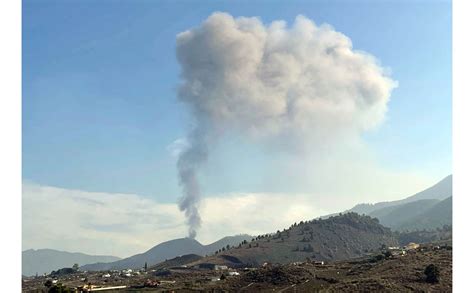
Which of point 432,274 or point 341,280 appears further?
point 341,280

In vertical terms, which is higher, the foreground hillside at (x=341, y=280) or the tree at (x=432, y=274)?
the tree at (x=432, y=274)

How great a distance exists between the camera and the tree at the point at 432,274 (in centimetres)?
11328

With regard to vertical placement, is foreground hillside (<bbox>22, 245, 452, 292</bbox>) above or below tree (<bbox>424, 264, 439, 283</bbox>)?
below

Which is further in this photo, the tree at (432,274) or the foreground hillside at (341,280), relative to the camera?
the tree at (432,274)

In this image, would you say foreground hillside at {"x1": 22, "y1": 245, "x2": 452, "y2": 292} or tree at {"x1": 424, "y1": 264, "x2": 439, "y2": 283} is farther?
tree at {"x1": 424, "y1": 264, "x2": 439, "y2": 283}

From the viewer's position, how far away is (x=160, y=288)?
→ 14500 cm

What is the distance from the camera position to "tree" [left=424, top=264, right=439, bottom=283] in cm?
11328

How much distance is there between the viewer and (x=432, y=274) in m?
115

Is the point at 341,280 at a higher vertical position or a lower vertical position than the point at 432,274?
lower
